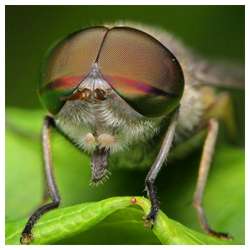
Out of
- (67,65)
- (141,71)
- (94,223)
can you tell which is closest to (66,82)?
(67,65)

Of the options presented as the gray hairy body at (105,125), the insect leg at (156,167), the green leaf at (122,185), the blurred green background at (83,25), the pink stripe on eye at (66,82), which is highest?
the blurred green background at (83,25)

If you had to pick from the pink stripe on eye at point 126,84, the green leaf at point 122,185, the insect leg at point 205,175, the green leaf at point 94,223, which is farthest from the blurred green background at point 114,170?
the pink stripe on eye at point 126,84

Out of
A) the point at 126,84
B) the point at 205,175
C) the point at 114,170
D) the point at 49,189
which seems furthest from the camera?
the point at 114,170

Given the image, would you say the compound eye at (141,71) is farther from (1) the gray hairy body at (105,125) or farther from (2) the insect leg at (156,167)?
(2) the insect leg at (156,167)

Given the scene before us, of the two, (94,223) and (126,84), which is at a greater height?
(126,84)

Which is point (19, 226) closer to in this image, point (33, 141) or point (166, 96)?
point (166, 96)

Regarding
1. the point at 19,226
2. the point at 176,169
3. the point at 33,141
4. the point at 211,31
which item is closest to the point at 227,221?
the point at 176,169

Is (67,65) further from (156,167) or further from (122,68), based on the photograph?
(156,167)
